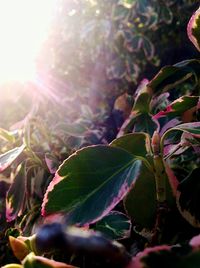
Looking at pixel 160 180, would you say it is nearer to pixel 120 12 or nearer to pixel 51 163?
pixel 51 163

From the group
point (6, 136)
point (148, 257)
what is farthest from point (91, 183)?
point (6, 136)

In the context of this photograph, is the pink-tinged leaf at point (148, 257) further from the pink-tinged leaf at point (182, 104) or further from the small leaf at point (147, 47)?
the small leaf at point (147, 47)

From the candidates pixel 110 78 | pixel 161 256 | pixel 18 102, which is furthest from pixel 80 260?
pixel 18 102

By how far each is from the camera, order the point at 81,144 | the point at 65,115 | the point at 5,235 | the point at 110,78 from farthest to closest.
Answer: the point at 110,78
the point at 65,115
the point at 81,144
the point at 5,235

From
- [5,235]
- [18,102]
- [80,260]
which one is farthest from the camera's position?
[18,102]

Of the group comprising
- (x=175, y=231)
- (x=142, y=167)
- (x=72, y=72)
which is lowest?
(x=175, y=231)

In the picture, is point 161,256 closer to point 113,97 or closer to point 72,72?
point 113,97
